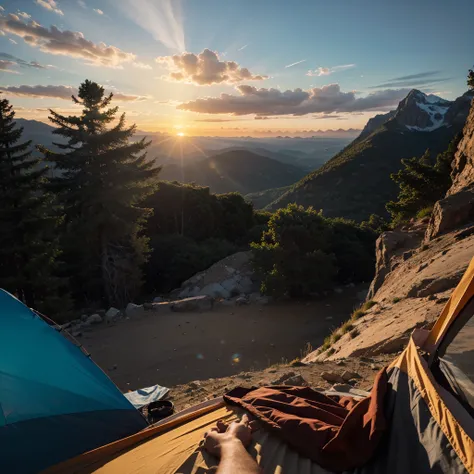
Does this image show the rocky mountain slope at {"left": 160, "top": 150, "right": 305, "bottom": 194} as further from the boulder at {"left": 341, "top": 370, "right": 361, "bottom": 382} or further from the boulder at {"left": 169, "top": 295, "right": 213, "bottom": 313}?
the boulder at {"left": 341, "top": 370, "right": 361, "bottom": 382}

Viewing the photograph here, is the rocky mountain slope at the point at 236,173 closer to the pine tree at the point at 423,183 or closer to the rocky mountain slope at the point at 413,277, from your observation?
the pine tree at the point at 423,183

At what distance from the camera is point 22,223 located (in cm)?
1559

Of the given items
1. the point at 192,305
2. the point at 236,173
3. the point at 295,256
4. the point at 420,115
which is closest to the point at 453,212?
the point at 295,256

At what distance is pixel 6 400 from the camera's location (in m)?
3.40

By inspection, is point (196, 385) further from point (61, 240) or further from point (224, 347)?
point (61, 240)

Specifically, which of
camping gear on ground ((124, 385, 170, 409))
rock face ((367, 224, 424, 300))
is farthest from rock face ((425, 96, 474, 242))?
camping gear on ground ((124, 385, 170, 409))

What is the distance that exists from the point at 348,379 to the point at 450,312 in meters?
3.54

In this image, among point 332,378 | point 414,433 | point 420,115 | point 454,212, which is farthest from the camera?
point 420,115

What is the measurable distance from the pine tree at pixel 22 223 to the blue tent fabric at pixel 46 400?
1332 centimetres

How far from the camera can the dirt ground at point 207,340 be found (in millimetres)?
9039

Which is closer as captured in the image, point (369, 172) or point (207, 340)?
point (207, 340)

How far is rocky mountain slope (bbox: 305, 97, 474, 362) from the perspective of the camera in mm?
6574

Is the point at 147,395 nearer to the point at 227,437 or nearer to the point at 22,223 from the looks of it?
the point at 227,437

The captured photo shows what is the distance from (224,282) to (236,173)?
455 ft
